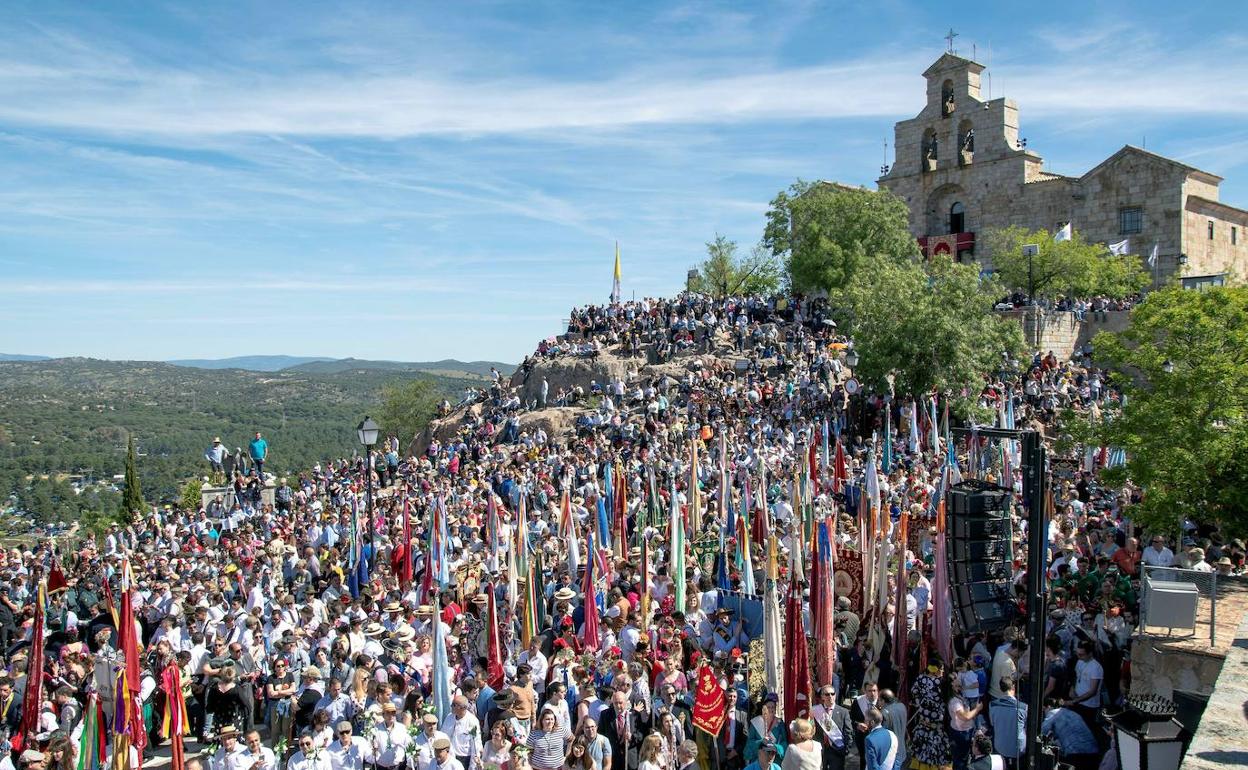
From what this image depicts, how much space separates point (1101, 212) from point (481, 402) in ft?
97.5

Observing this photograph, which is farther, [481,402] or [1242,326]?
[481,402]

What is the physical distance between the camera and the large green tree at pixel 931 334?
28609 mm

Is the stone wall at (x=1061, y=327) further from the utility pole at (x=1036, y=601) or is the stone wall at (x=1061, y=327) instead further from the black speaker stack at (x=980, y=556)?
the utility pole at (x=1036, y=601)

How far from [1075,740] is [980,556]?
191 cm

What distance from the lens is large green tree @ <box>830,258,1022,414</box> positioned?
2861 centimetres

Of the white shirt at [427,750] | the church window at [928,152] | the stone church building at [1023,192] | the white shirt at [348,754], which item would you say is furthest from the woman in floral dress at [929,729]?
the church window at [928,152]

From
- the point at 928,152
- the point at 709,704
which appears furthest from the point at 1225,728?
the point at 928,152

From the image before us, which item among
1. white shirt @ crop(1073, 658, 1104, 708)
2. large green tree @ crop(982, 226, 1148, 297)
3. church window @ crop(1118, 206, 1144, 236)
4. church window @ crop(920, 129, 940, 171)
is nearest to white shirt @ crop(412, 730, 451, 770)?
white shirt @ crop(1073, 658, 1104, 708)

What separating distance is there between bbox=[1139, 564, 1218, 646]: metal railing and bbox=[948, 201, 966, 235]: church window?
4292 cm

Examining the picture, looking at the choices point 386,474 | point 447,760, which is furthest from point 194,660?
point 386,474

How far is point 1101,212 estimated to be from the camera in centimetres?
4697

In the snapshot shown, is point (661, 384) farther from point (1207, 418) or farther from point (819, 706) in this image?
point (819, 706)

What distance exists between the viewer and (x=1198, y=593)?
1021 cm

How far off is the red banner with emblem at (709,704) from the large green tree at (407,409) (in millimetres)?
71480
